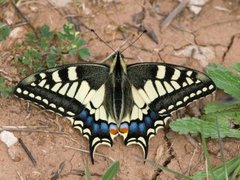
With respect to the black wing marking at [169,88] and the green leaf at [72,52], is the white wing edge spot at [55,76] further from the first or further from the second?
the black wing marking at [169,88]

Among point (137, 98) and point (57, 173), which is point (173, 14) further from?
point (57, 173)

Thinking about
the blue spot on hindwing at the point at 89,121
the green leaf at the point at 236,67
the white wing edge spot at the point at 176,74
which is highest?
the green leaf at the point at 236,67

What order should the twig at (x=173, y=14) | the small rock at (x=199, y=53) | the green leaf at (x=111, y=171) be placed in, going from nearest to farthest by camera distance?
the green leaf at (x=111, y=171), the small rock at (x=199, y=53), the twig at (x=173, y=14)

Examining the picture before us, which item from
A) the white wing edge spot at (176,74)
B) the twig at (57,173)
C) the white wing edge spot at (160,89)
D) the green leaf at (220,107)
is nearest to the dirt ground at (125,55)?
the twig at (57,173)

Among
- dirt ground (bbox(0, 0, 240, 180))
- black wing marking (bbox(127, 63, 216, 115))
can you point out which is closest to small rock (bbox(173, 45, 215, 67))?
dirt ground (bbox(0, 0, 240, 180))

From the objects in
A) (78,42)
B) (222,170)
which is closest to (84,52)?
(78,42)

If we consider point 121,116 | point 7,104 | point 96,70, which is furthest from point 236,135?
point 7,104
